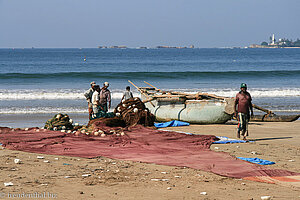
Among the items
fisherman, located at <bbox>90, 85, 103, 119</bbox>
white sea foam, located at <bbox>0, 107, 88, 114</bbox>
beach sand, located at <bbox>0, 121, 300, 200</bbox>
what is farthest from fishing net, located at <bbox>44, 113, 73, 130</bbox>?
white sea foam, located at <bbox>0, 107, 88, 114</bbox>

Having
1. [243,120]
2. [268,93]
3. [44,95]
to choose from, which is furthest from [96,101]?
[268,93]

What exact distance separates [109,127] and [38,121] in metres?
4.91

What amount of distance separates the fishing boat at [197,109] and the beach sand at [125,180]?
4.98 metres

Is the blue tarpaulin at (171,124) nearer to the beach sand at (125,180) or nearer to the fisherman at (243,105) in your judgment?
the fisherman at (243,105)

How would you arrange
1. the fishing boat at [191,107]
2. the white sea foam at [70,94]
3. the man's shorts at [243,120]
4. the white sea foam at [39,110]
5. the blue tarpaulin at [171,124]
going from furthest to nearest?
the white sea foam at [70,94] < the white sea foam at [39,110] < the fishing boat at [191,107] < the blue tarpaulin at [171,124] < the man's shorts at [243,120]

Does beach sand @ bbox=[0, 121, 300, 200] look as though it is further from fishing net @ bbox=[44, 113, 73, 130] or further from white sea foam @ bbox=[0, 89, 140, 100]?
white sea foam @ bbox=[0, 89, 140, 100]

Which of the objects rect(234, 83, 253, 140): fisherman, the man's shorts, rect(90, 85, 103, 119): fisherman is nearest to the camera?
rect(234, 83, 253, 140): fisherman

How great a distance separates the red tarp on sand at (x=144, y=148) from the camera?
325 inches

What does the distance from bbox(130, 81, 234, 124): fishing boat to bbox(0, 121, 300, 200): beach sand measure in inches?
195

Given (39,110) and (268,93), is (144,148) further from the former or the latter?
(268,93)

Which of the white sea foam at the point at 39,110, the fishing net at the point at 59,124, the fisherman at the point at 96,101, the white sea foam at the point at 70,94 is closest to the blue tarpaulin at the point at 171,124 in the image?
the fisherman at the point at 96,101

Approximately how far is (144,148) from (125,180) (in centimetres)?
285

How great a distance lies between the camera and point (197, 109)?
1550cm

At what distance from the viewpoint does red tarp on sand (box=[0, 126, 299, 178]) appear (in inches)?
325
